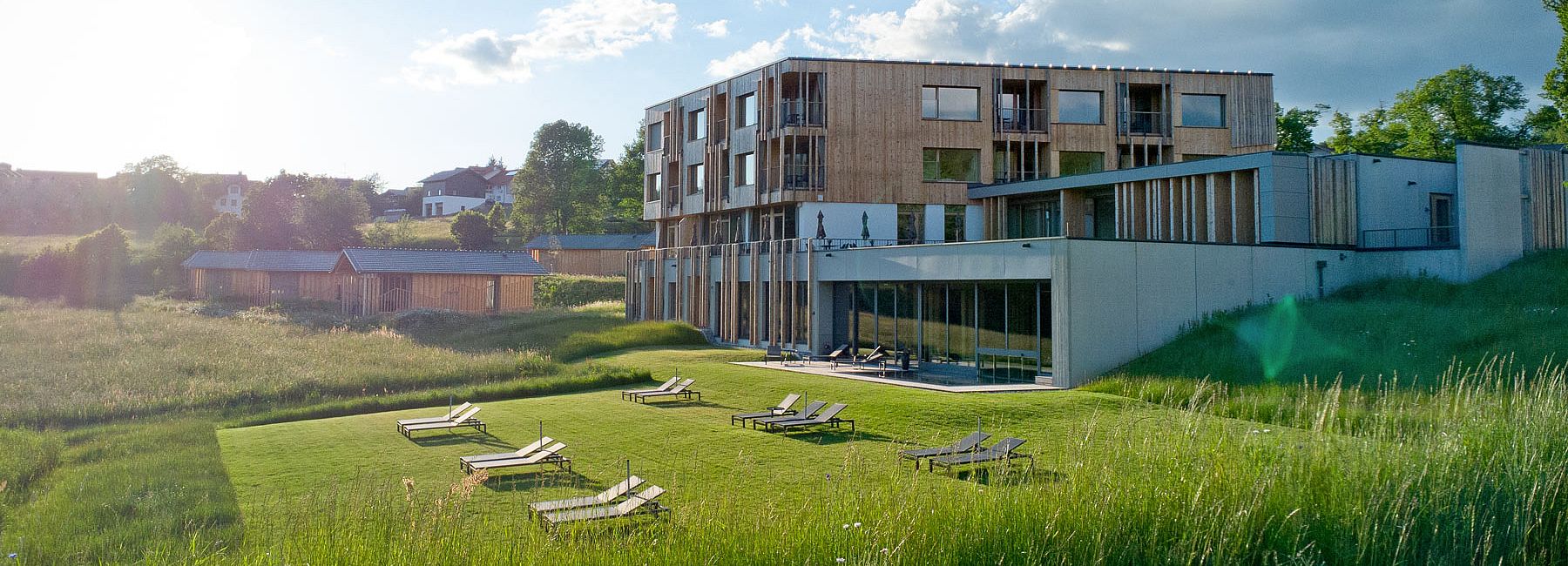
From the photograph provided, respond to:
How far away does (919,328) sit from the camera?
84.9ft

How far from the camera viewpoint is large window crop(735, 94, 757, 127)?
36.3 metres

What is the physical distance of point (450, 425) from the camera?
1700 cm

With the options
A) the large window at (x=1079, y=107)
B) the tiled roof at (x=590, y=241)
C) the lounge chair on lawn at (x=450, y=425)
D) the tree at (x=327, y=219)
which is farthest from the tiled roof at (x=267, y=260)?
the lounge chair on lawn at (x=450, y=425)

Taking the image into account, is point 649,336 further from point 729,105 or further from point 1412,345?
point 1412,345

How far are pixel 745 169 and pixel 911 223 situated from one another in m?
6.64

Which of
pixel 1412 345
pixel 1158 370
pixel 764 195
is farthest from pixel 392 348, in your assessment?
pixel 1412 345

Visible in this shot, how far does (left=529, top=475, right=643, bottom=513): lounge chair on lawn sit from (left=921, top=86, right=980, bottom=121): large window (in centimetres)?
2647

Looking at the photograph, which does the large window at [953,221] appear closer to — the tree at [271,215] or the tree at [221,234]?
the tree at [271,215]

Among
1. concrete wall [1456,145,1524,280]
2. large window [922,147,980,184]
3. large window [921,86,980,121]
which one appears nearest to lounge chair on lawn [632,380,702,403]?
large window [922,147,980,184]

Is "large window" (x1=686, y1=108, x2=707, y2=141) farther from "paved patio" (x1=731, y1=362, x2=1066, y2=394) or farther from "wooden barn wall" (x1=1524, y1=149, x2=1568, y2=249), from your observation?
"wooden barn wall" (x1=1524, y1=149, x2=1568, y2=249)

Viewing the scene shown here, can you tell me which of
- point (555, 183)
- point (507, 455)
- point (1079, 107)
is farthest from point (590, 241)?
point (507, 455)

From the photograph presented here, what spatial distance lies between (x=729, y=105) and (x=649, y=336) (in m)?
9.34

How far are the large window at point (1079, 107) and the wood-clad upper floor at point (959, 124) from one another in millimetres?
30

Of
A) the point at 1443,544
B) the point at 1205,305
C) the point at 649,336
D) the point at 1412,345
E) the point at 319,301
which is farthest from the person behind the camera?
the point at 319,301
